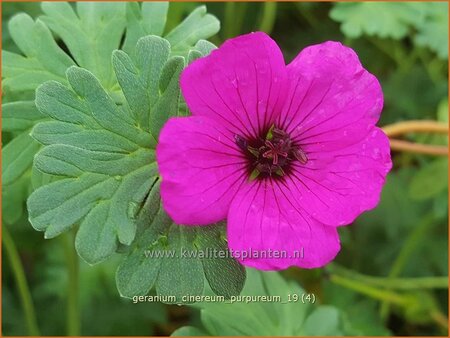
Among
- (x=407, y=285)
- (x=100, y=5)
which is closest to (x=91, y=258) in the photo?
(x=100, y=5)

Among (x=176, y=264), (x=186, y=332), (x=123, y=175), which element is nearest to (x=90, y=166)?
(x=123, y=175)

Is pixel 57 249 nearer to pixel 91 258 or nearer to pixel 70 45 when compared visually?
pixel 70 45

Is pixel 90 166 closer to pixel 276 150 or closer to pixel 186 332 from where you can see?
pixel 276 150

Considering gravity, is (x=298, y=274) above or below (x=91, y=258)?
below

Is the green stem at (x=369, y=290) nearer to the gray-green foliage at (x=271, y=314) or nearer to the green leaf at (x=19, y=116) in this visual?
the gray-green foliage at (x=271, y=314)

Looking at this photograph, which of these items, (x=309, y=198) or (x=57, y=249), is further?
(x=57, y=249)

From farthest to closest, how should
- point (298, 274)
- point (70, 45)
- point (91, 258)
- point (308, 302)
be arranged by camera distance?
point (298, 274) < point (308, 302) < point (70, 45) < point (91, 258)

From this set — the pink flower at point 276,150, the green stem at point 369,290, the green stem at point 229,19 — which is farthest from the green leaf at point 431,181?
the pink flower at point 276,150

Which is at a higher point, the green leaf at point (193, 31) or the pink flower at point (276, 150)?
the green leaf at point (193, 31)
